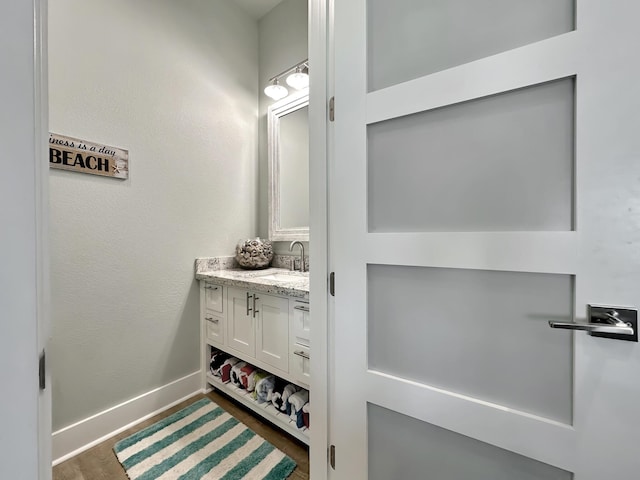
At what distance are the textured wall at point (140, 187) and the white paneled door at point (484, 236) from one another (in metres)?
1.44

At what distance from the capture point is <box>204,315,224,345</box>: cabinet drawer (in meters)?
1.87

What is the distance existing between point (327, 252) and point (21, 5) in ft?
2.83

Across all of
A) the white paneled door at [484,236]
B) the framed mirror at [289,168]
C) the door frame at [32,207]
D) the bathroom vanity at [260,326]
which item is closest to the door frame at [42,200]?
the door frame at [32,207]

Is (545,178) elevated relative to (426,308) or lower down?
elevated

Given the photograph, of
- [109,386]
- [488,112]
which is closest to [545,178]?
[488,112]

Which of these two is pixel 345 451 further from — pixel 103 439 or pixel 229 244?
pixel 229 244

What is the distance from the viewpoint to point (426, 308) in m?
0.78

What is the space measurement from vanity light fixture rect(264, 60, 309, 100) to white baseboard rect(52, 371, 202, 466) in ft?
7.54

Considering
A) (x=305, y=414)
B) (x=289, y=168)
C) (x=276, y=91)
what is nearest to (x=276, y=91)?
(x=276, y=91)

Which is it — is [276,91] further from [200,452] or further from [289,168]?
[200,452]

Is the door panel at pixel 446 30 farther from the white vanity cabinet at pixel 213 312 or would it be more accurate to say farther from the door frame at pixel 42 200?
the white vanity cabinet at pixel 213 312

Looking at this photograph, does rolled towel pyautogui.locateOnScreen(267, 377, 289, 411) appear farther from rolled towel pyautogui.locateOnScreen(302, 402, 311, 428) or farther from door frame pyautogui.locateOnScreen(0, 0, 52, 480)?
door frame pyautogui.locateOnScreen(0, 0, 52, 480)

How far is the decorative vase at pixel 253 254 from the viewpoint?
2066mm

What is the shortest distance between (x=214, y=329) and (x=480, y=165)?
193 cm
